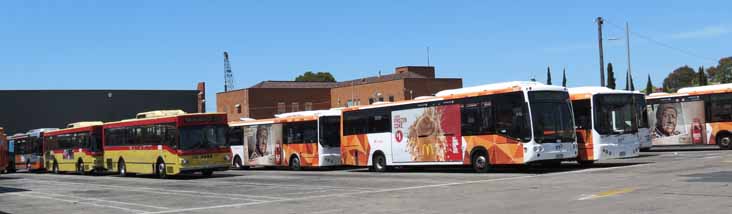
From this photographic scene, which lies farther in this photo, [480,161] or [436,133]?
[436,133]

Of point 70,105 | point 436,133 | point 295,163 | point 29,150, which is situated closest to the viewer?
point 436,133

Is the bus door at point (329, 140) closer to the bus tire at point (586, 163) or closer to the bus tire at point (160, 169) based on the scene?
the bus tire at point (160, 169)

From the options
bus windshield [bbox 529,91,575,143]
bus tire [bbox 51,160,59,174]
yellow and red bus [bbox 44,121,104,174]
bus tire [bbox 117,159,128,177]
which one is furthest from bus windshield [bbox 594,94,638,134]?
bus tire [bbox 51,160,59,174]

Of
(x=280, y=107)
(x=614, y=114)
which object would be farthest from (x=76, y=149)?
(x=280, y=107)

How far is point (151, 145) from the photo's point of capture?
31516 mm

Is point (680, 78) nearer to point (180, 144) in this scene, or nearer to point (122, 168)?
point (122, 168)

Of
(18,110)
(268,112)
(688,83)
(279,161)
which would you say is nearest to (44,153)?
(279,161)

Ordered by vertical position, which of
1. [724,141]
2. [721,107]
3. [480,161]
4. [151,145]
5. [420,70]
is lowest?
[480,161]

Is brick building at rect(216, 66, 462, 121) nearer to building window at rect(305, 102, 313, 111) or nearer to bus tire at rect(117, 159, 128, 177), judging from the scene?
building window at rect(305, 102, 313, 111)

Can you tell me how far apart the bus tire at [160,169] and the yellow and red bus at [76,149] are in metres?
7.85

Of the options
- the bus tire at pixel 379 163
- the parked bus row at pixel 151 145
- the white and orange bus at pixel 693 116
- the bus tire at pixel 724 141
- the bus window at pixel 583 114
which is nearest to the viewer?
the bus window at pixel 583 114

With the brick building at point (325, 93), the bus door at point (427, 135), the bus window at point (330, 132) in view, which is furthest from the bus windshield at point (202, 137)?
the brick building at point (325, 93)

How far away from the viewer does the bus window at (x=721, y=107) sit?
32.3 metres

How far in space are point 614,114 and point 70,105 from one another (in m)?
59.6
